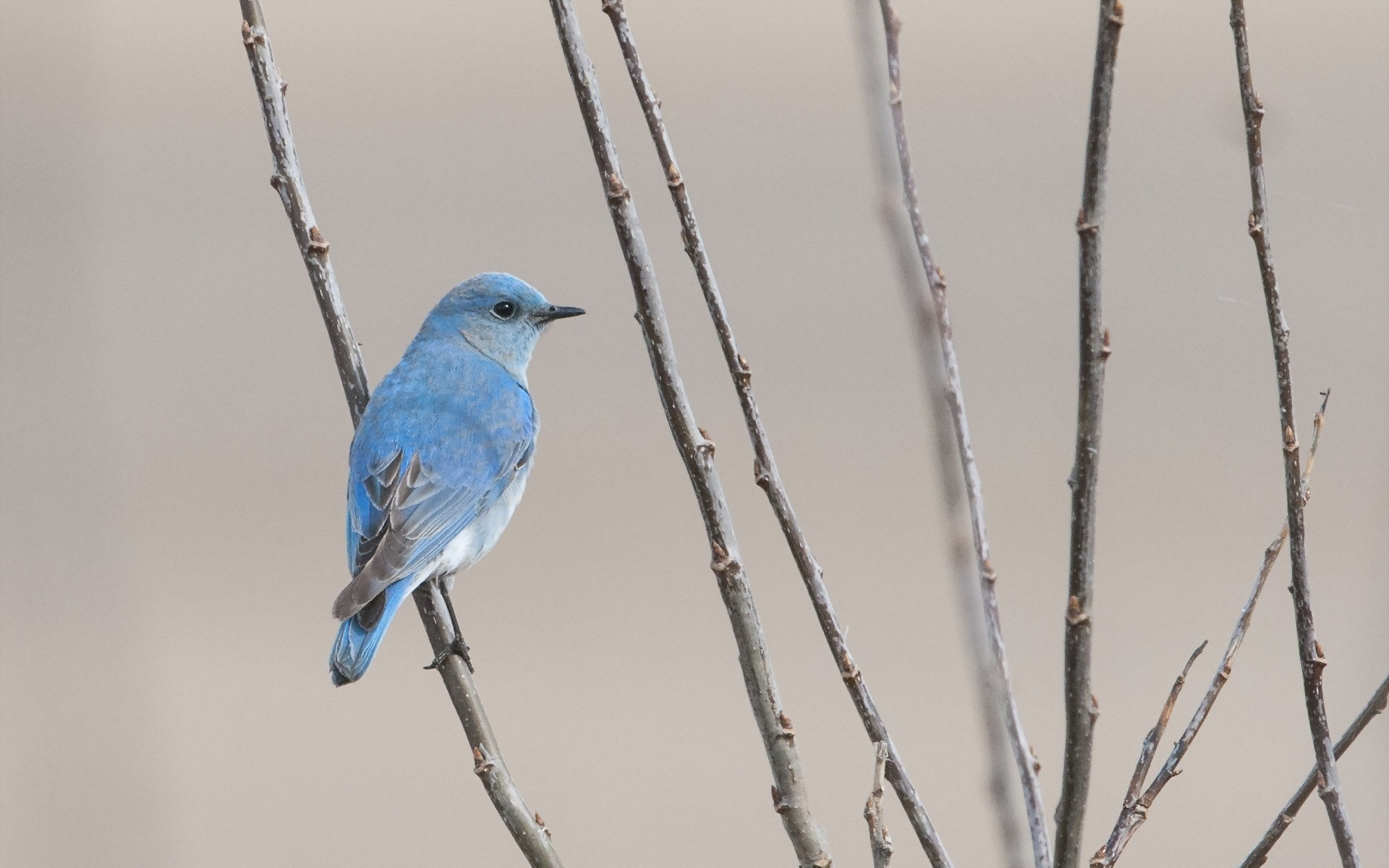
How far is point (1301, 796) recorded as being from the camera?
155 centimetres

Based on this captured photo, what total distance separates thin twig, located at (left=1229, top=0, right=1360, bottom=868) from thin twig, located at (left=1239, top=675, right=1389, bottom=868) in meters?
0.04

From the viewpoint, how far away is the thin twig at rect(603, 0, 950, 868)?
155cm

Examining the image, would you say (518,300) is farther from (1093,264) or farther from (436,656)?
(1093,264)

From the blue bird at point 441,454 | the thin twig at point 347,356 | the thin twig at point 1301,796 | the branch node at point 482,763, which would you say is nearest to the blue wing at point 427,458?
the blue bird at point 441,454

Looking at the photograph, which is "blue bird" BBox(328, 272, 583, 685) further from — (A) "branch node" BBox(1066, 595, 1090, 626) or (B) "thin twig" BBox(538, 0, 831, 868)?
(A) "branch node" BBox(1066, 595, 1090, 626)

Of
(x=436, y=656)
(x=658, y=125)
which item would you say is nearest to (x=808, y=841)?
(x=658, y=125)

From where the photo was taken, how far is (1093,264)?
1.32 meters

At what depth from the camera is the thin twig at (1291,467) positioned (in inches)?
57.1

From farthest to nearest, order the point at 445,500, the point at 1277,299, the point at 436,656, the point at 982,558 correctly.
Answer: the point at 445,500
the point at 436,656
the point at 982,558
the point at 1277,299

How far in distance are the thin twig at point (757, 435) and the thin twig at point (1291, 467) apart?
465mm

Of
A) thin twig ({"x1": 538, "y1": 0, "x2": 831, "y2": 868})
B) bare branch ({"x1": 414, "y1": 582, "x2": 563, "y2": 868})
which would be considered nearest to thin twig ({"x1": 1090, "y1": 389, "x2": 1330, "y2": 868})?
thin twig ({"x1": 538, "y1": 0, "x2": 831, "y2": 868})

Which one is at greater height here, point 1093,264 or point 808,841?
point 1093,264

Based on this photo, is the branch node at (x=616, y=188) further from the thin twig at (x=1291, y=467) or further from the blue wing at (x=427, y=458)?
the blue wing at (x=427, y=458)

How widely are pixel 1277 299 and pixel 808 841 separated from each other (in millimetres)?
847
